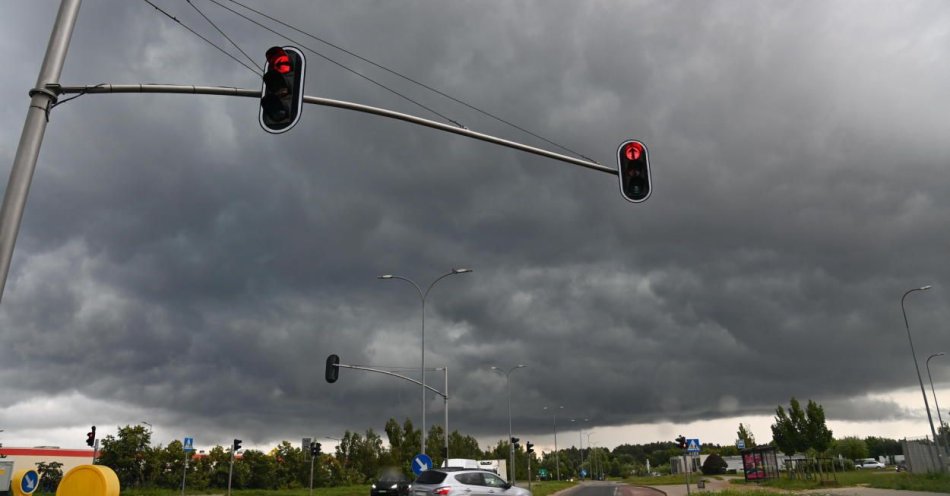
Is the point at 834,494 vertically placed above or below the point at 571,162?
below

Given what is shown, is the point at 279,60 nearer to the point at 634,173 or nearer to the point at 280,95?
the point at 280,95

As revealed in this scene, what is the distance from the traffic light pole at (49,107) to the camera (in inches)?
274

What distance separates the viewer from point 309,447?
41531 millimetres

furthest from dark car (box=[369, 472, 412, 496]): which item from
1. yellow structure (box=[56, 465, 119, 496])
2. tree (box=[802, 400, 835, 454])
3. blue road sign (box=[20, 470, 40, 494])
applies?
tree (box=[802, 400, 835, 454])

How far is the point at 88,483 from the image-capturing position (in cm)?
970

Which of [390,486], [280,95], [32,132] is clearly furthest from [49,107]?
[390,486]

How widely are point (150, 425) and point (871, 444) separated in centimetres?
19519

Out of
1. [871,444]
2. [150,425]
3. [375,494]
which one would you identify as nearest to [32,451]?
[150,425]

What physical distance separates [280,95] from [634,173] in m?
5.51

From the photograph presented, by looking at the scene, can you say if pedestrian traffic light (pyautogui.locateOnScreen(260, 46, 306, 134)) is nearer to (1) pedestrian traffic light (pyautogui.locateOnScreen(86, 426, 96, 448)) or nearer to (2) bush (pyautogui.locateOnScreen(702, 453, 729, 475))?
(1) pedestrian traffic light (pyautogui.locateOnScreen(86, 426, 96, 448))

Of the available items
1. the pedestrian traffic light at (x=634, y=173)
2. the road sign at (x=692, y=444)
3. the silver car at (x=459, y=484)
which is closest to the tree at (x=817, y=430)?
the road sign at (x=692, y=444)

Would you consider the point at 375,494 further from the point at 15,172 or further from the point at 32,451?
the point at 32,451

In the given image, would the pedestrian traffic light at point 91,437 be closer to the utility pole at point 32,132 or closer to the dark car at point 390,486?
the dark car at point 390,486

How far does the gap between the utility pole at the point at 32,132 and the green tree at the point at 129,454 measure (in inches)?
2506
